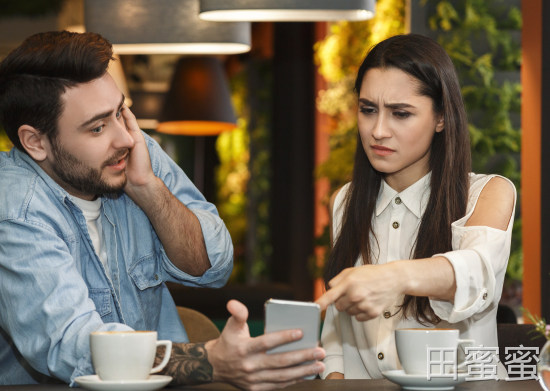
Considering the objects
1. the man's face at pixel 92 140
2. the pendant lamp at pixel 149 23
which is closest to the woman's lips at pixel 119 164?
the man's face at pixel 92 140

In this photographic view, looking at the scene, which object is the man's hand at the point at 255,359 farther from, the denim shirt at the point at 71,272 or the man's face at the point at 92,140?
the man's face at the point at 92,140

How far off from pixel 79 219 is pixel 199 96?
4.11 m

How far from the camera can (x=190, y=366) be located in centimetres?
179

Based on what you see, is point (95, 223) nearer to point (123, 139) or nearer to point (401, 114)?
point (123, 139)

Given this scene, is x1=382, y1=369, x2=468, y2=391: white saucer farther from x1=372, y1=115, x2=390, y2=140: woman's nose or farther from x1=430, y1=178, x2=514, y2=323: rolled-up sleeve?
x1=372, y1=115, x2=390, y2=140: woman's nose

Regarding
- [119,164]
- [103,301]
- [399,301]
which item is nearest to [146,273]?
[103,301]

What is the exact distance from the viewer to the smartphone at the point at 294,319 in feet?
5.27

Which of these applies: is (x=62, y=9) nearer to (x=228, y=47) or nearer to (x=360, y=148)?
(x=228, y=47)

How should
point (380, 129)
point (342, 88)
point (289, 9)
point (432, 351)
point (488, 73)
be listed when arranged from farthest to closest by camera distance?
1. point (342, 88)
2. point (488, 73)
3. point (289, 9)
4. point (380, 129)
5. point (432, 351)

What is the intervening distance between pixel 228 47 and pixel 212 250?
4.93 ft

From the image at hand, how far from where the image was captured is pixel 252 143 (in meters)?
9.31

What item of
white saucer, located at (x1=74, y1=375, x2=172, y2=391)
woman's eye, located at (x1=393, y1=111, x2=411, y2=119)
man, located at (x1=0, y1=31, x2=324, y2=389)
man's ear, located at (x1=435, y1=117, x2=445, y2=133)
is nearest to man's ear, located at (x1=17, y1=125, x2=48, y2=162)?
man, located at (x1=0, y1=31, x2=324, y2=389)

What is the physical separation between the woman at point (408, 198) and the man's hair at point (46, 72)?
77 cm

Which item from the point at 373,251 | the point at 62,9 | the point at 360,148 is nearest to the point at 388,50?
the point at 360,148
